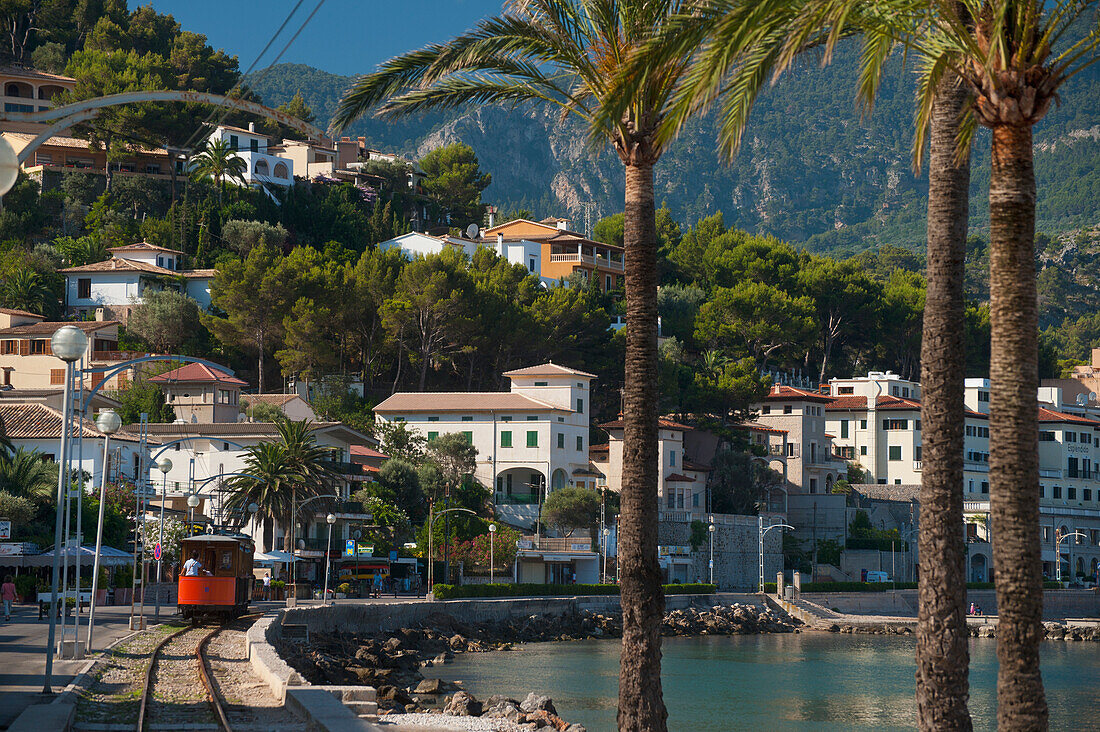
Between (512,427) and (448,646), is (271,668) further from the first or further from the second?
(512,427)

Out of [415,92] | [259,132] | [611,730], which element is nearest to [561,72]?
[415,92]

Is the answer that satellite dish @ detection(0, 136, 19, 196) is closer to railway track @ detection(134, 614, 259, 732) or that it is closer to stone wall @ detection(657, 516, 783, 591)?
railway track @ detection(134, 614, 259, 732)

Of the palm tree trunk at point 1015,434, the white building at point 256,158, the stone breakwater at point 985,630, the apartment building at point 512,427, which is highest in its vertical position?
the white building at point 256,158

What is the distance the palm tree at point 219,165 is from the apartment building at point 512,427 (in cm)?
2838

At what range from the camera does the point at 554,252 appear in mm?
109750

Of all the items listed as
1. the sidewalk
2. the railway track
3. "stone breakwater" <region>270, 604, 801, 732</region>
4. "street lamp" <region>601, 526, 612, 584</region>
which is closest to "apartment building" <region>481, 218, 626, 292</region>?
"street lamp" <region>601, 526, 612, 584</region>

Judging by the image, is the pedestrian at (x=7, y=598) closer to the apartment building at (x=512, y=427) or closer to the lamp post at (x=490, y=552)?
the lamp post at (x=490, y=552)

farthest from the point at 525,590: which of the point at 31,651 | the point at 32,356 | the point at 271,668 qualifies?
the point at 271,668

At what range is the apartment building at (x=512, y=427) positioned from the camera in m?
80.4

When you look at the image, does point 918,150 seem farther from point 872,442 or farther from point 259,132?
point 259,132

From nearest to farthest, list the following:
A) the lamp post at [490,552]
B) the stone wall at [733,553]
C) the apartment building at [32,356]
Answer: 1. the lamp post at [490,552]
2. the apartment building at [32,356]
3. the stone wall at [733,553]

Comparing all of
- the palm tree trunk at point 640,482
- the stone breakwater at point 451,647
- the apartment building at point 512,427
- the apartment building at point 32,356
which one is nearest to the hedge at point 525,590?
the stone breakwater at point 451,647

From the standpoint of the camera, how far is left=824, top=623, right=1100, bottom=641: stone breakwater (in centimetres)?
8156

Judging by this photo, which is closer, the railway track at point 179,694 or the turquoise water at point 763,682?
the railway track at point 179,694
